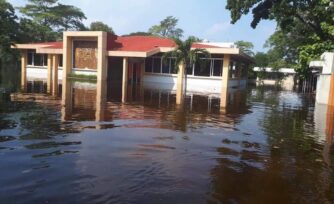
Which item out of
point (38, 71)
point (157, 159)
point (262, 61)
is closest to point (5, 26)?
point (38, 71)

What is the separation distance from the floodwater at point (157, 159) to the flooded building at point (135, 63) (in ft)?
60.6

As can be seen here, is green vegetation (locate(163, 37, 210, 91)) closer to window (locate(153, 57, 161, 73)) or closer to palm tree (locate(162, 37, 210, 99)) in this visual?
palm tree (locate(162, 37, 210, 99))

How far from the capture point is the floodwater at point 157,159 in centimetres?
611

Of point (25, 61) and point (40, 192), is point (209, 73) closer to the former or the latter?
point (25, 61)

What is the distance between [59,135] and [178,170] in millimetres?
4020

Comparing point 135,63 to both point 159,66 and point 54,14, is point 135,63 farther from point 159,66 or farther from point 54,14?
point 54,14

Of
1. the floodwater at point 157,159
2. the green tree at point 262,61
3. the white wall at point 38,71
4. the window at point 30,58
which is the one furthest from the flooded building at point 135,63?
the green tree at point 262,61

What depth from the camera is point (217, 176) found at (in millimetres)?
7203

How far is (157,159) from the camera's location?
26.7 feet

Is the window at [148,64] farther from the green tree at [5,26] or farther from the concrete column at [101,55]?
the green tree at [5,26]

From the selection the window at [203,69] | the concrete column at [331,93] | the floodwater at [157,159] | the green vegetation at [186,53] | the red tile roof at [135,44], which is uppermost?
the red tile roof at [135,44]

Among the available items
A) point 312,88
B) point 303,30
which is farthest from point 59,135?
point 312,88

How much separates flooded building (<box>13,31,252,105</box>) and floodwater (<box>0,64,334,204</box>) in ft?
60.6

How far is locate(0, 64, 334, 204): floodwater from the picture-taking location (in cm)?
611
